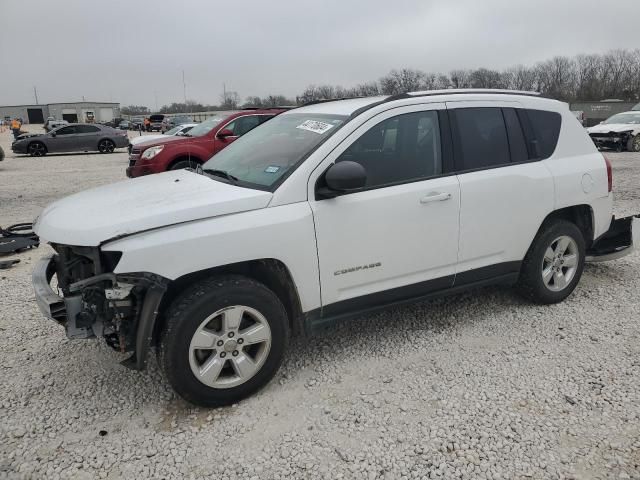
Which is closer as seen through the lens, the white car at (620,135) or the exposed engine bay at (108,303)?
the exposed engine bay at (108,303)

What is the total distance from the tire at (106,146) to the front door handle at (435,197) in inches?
902

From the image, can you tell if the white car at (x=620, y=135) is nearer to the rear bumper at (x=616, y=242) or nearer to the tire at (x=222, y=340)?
the rear bumper at (x=616, y=242)

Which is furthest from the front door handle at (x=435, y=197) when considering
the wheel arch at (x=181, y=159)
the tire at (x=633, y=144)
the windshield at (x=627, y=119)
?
the windshield at (x=627, y=119)

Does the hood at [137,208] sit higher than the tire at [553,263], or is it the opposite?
the hood at [137,208]

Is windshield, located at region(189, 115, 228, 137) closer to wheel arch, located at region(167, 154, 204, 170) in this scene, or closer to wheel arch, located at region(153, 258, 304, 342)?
wheel arch, located at region(167, 154, 204, 170)

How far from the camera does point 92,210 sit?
3.01 m

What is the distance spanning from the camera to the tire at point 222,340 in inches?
109

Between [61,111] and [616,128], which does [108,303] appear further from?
[61,111]

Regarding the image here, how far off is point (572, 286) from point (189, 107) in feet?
351

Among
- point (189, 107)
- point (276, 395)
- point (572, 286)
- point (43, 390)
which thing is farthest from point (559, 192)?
point (189, 107)

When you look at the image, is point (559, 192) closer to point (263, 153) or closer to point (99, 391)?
point (263, 153)

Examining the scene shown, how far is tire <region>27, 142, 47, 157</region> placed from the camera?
2150cm

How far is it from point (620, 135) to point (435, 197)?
17.9 meters

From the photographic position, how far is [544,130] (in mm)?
4164
